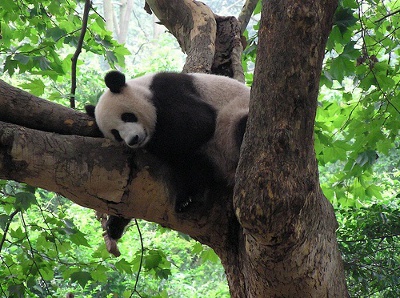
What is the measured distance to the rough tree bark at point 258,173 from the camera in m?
1.87

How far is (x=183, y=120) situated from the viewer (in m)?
2.83

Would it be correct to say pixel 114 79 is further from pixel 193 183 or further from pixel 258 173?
pixel 258 173

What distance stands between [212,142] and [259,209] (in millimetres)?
1155

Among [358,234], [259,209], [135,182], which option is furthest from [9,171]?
[358,234]

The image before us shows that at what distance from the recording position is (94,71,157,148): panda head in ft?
9.23

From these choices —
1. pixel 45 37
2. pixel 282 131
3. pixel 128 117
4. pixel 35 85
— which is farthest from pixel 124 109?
pixel 45 37

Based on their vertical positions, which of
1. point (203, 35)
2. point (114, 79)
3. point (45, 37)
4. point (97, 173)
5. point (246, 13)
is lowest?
point (97, 173)

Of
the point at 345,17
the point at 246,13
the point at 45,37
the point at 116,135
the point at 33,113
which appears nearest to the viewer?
the point at 33,113

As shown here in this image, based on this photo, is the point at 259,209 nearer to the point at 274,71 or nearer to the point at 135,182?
the point at 274,71

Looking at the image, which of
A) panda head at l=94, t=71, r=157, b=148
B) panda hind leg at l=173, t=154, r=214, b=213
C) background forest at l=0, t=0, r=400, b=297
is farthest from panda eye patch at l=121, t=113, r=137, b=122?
background forest at l=0, t=0, r=400, b=297

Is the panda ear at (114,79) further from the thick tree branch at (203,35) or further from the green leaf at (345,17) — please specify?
the green leaf at (345,17)

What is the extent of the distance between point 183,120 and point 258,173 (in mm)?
1026

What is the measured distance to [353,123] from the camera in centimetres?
402

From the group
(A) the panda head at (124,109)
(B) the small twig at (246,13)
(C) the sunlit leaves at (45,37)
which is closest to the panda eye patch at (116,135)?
(A) the panda head at (124,109)
